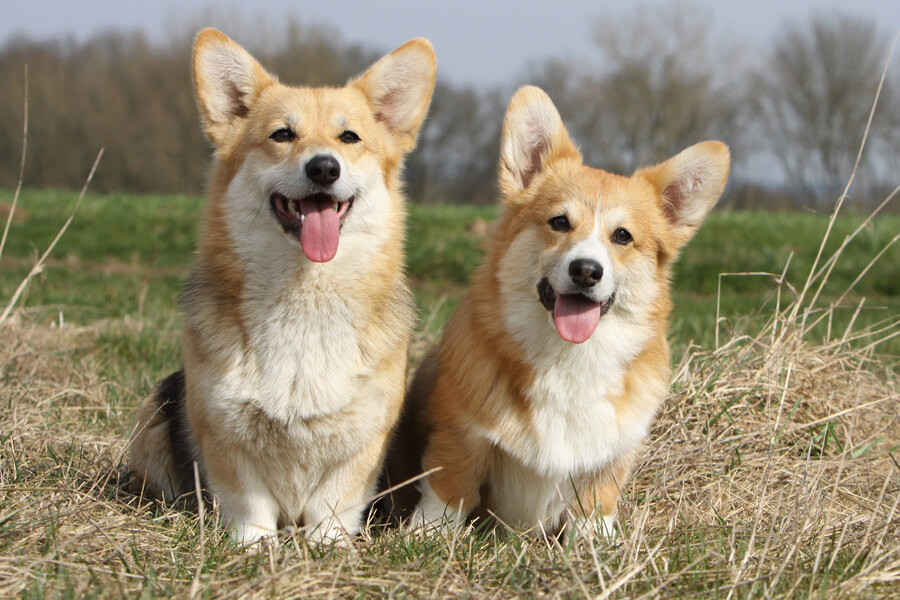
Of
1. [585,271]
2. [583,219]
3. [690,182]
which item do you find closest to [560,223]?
[583,219]

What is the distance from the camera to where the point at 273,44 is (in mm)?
34375

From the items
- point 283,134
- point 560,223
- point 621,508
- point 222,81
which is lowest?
point 621,508

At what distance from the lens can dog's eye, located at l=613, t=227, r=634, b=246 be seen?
290 centimetres

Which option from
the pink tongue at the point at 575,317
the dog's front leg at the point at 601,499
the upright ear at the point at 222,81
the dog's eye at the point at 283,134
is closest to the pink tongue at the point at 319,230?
the dog's eye at the point at 283,134

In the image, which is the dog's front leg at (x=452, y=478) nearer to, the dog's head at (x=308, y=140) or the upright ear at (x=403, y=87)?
the dog's head at (x=308, y=140)

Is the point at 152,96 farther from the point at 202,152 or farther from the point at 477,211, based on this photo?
the point at 477,211

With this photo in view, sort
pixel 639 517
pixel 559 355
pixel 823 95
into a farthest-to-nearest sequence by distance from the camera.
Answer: pixel 823 95 < pixel 639 517 < pixel 559 355

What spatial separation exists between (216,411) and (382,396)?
569mm

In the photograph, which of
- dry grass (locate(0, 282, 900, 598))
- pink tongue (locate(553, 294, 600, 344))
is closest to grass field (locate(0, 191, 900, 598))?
dry grass (locate(0, 282, 900, 598))

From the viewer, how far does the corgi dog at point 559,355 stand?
2773mm

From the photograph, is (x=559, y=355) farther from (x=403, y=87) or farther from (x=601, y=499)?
(x=403, y=87)

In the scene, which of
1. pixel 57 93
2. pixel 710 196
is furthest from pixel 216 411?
pixel 57 93

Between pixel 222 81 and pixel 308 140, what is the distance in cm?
50

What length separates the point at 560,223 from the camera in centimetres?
289
